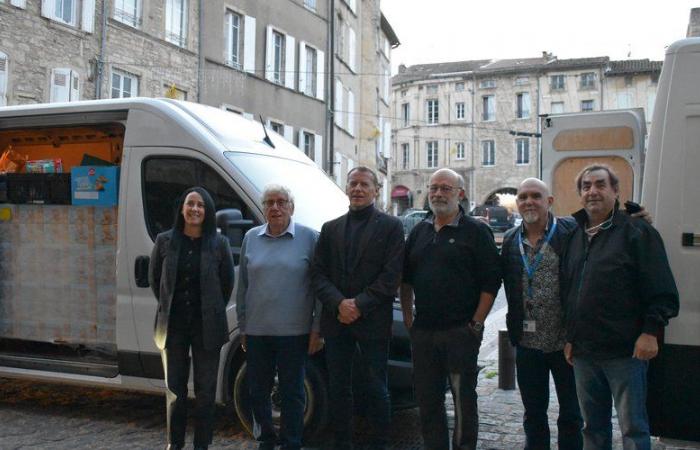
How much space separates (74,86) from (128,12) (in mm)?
3040

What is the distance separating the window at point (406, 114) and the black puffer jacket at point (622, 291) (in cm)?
5419

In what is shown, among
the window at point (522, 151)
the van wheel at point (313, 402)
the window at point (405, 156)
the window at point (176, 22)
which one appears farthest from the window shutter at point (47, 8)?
the window at point (405, 156)

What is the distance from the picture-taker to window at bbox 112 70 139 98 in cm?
1850

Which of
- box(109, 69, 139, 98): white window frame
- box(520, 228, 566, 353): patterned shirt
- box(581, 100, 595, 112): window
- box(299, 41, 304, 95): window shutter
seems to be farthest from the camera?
box(581, 100, 595, 112): window

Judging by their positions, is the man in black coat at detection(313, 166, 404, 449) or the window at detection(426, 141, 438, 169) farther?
the window at detection(426, 141, 438, 169)

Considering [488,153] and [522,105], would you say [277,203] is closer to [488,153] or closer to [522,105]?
[488,153]

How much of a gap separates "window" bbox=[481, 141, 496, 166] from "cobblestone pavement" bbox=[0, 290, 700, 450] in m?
47.6

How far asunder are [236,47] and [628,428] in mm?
21208

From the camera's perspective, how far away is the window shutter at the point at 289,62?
2503cm

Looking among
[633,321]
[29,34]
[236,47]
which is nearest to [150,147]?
[633,321]

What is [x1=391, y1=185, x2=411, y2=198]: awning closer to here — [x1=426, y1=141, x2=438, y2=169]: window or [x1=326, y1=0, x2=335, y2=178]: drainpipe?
[x1=426, y1=141, x2=438, y2=169]: window

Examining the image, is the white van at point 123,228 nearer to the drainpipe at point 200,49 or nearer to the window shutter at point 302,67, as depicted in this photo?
the drainpipe at point 200,49

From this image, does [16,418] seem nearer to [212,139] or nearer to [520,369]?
[212,139]

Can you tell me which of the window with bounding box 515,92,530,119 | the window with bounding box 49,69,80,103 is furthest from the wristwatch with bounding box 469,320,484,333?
the window with bounding box 515,92,530,119
